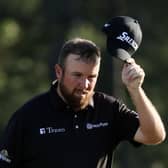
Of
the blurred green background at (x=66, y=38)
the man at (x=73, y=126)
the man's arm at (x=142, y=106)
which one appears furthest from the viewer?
the blurred green background at (x=66, y=38)

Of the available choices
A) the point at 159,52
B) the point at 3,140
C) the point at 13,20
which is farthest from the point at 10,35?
the point at 3,140

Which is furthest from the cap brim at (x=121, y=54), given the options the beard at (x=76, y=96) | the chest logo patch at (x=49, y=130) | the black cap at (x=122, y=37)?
the chest logo patch at (x=49, y=130)

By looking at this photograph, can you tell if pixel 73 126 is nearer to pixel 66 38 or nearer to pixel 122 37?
pixel 122 37

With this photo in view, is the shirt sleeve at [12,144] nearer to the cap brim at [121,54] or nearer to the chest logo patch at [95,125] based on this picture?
the chest logo patch at [95,125]

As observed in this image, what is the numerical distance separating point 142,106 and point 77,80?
0.45 m

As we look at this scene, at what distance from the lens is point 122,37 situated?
6.91 m

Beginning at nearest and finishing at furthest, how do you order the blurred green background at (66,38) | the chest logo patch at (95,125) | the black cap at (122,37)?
the black cap at (122,37), the chest logo patch at (95,125), the blurred green background at (66,38)

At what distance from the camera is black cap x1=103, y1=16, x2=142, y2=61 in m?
6.88

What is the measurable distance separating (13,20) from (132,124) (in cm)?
1293

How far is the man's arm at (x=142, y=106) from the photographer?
6762 mm

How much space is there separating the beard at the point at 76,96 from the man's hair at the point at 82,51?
163 millimetres

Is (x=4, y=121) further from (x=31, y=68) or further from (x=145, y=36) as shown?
(x=145, y=36)

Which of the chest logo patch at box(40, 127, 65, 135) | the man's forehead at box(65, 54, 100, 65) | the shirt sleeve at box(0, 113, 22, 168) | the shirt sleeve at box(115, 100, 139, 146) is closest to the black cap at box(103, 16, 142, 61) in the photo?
the man's forehead at box(65, 54, 100, 65)

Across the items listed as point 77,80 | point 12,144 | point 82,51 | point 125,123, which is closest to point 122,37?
point 82,51
